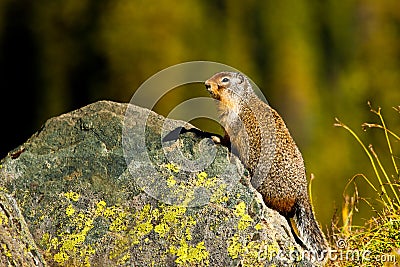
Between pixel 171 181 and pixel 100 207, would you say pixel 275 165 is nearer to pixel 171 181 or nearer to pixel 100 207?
pixel 171 181

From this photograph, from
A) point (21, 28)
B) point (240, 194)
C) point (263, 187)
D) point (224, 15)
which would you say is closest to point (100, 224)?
point (240, 194)

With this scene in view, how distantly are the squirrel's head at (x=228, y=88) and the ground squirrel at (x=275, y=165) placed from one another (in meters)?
0.16

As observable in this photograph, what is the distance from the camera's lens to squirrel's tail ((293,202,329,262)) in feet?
17.8

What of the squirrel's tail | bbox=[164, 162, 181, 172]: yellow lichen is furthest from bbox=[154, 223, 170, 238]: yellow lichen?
the squirrel's tail

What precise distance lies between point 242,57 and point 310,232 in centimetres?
935

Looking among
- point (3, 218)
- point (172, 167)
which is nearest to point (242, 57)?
point (172, 167)

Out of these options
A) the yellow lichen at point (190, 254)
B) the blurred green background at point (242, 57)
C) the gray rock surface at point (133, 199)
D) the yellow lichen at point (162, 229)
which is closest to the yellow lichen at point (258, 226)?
the gray rock surface at point (133, 199)

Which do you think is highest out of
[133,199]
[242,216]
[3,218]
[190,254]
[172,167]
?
[172,167]

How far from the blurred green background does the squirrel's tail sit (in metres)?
7.97

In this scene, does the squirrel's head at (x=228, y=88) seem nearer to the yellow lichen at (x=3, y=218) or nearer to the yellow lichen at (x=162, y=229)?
the yellow lichen at (x=162, y=229)

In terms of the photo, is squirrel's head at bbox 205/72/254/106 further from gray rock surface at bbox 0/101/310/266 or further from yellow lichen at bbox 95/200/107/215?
yellow lichen at bbox 95/200/107/215

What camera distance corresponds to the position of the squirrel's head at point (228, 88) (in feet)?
19.9

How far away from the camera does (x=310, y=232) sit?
560 cm

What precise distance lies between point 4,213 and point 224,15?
1148 centimetres
